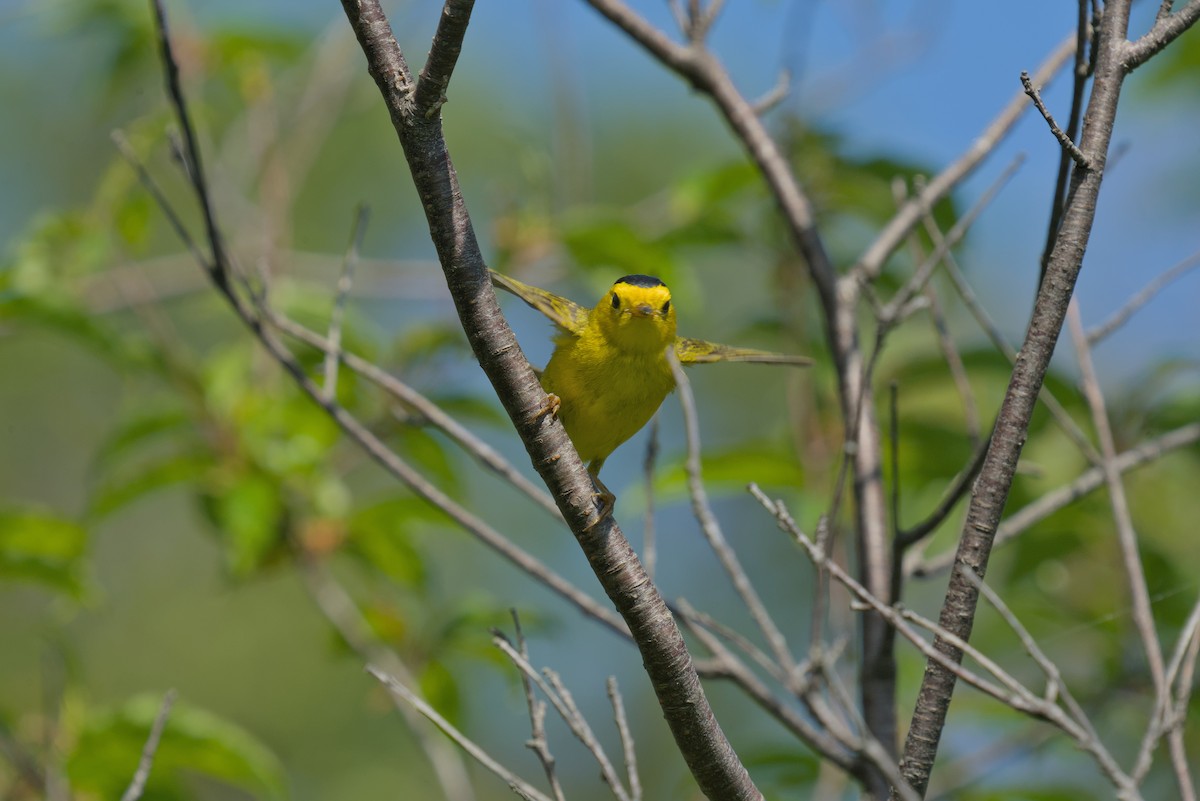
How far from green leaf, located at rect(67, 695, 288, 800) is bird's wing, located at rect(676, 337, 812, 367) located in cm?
196

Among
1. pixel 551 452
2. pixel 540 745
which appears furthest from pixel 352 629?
pixel 551 452

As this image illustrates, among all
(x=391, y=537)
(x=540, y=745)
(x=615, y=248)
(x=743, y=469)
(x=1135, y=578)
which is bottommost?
(x=540, y=745)

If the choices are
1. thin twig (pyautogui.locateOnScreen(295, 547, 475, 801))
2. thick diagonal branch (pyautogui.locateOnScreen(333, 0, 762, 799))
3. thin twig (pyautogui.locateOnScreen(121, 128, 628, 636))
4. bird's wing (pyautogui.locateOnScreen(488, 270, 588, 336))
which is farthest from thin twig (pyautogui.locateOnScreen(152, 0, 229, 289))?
thin twig (pyautogui.locateOnScreen(295, 547, 475, 801))

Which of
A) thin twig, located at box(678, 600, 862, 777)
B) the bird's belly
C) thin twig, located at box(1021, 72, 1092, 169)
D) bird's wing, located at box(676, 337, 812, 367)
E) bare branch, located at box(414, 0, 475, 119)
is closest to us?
bare branch, located at box(414, 0, 475, 119)

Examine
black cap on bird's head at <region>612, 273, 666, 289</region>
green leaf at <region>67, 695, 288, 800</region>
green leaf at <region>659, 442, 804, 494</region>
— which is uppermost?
black cap on bird's head at <region>612, 273, 666, 289</region>

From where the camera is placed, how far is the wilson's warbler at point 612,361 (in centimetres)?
411

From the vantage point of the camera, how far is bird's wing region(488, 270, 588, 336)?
3.78m

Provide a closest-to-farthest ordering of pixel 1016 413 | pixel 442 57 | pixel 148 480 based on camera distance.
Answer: pixel 442 57, pixel 1016 413, pixel 148 480

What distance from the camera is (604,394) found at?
13.5 feet

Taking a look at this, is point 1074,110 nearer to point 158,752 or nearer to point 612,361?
point 612,361

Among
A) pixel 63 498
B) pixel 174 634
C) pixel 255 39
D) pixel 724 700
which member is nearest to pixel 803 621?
pixel 724 700

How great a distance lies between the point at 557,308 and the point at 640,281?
434 millimetres

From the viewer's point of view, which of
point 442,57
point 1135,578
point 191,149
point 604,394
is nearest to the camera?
point 442,57

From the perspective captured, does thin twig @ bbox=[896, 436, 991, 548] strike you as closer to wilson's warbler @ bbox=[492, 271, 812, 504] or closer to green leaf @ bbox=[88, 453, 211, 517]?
wilson's warbler @ bbox=[492, 271, 812, 504]
